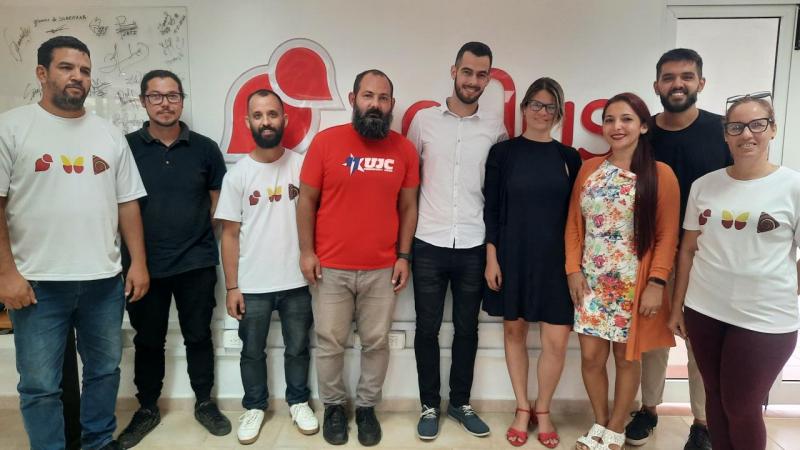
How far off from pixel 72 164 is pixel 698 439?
3.12 m

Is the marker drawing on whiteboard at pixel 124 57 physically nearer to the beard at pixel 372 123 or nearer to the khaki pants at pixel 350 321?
the beard at pixel 372 123

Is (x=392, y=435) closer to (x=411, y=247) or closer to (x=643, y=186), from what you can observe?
(x=411, y=247)

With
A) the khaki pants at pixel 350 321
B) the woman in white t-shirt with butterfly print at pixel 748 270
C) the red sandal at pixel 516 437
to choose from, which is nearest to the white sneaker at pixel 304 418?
the khaki pants at pixel 350 321

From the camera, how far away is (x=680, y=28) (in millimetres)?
2586

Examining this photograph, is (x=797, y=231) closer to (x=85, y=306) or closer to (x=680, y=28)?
(x=680, y=28)

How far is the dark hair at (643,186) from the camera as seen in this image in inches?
77.2

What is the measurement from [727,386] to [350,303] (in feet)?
5.29

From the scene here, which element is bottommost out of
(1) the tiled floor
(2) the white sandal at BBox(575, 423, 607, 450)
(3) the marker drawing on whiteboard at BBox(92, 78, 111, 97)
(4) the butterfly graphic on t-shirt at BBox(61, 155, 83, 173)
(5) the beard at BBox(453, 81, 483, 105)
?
(1) the tiled floor

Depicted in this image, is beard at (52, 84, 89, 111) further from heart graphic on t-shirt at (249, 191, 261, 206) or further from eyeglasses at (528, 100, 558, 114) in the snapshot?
eyeglasses at (528, 100, 558, 114)

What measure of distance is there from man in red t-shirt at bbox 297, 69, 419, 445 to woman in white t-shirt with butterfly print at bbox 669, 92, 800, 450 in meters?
1.27

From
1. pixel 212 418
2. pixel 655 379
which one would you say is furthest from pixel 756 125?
pixel 212 418

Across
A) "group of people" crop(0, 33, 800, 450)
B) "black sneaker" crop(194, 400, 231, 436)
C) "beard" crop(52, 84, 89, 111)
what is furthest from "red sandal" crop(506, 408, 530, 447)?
"beard" crop(52, 84, 89, 111)

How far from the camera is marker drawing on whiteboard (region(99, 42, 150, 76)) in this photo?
252cm

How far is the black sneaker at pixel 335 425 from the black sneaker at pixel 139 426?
0.92 meters
